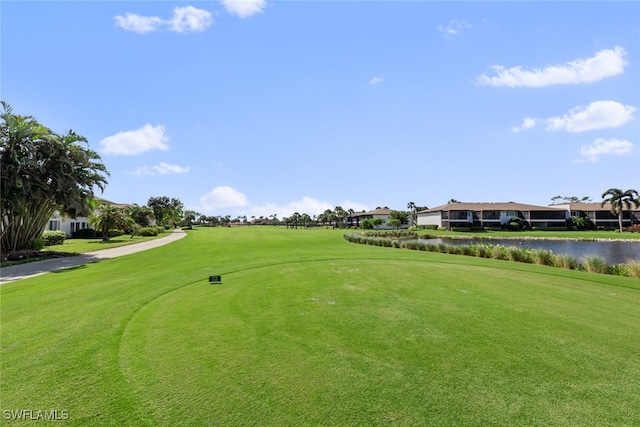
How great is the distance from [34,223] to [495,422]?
3013 centimetres

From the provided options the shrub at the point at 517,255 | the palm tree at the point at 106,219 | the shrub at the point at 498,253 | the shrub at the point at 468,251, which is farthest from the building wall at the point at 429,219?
the palm tree at the point at 106,219

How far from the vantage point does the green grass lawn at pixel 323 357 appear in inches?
134

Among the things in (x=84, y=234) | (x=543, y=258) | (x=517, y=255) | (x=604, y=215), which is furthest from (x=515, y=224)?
(x=84, y=234)

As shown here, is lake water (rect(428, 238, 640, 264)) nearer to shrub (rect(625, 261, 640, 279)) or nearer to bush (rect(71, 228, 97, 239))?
shrub (rect(625, 261, 640, 279))

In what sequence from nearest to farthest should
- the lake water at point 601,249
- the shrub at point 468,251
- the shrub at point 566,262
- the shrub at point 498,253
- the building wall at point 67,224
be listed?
1. the shrub at point 566,262
2. the shrub at point 498,253
3. the shrub at point 468,251
4. the lake water at point 601,249
5. the building wall at point 67,224

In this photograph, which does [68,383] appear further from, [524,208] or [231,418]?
[524,208]

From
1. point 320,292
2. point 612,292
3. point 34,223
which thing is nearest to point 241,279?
point 320,292

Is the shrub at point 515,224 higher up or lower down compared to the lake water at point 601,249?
higher up

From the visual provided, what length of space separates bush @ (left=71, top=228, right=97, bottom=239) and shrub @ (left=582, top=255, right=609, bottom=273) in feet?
173

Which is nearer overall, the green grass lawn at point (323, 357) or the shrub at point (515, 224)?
the green grass lawn at point (323, 357)

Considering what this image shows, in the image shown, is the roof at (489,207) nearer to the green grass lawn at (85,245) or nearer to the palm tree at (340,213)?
the palm tree at (340,213)

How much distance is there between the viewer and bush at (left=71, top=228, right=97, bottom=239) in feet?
143

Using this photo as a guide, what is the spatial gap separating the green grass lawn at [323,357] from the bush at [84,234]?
42.2m

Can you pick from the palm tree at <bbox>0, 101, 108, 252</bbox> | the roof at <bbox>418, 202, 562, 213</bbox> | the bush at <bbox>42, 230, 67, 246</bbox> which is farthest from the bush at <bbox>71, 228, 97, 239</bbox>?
the roof at <bbox>418, 202, 562, 213</bbox>
